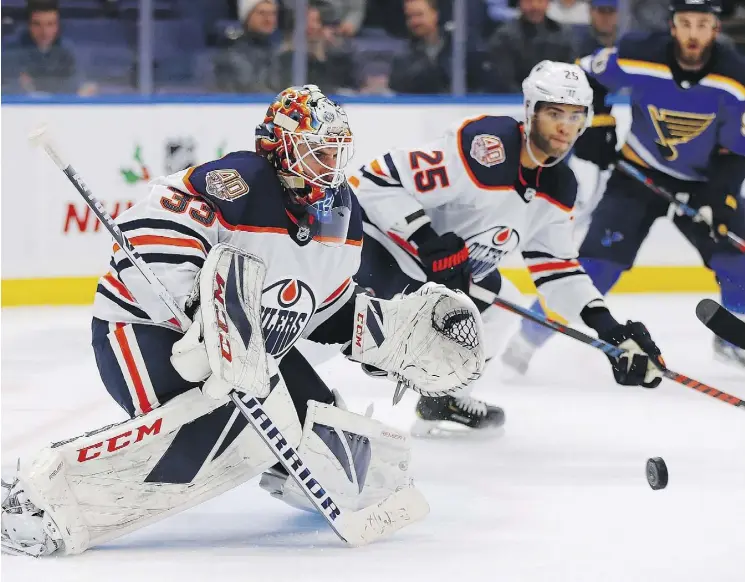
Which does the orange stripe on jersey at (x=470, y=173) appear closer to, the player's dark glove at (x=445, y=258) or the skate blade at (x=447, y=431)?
the player's dark glove at (x=445, y=258)

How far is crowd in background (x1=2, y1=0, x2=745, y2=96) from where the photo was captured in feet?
18.9

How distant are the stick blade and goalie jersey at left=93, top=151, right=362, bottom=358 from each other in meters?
0.40

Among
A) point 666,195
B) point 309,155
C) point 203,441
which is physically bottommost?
point 666,195

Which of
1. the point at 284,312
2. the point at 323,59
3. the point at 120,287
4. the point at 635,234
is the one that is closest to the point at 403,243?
the point at 284,312

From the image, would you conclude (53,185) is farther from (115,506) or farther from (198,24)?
(115,506)

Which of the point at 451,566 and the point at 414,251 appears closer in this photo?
the point at 451,566

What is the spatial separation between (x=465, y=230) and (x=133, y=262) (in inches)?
56.3

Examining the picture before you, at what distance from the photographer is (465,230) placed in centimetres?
368

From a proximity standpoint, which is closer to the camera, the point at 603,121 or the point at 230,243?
the point at 230,243

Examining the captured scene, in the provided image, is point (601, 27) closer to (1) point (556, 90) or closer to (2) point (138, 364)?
(1) point (556, 90)

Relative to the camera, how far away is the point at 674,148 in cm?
481

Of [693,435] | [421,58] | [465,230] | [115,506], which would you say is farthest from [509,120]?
[421,58]

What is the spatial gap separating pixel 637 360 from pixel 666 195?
1607 mm

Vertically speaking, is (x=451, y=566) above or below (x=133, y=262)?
below
